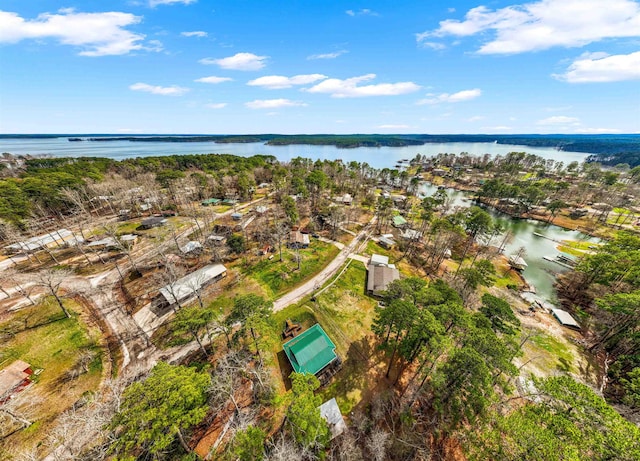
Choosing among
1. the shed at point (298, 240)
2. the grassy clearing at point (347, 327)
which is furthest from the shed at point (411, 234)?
the shed at point (298, 240)

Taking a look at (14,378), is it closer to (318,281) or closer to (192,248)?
(192,248)

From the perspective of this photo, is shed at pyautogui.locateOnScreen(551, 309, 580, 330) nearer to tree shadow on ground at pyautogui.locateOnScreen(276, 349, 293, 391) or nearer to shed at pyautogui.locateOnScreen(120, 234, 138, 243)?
tree shadow on ground at pyautogui.locateOnScreen(276, 349, 293, 391)

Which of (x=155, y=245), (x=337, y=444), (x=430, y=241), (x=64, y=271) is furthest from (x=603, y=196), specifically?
(x=64, y=271)

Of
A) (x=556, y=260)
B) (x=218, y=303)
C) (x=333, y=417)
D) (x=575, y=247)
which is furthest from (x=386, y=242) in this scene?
(x=575, y=247)

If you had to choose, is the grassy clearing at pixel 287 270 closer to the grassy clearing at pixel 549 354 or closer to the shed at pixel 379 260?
the shed at pixel 379 260

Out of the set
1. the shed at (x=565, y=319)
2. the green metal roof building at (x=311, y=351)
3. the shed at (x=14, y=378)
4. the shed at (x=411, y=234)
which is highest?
the shed at (x=411, y=234)

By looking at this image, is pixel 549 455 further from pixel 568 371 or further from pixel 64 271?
pixel 64 271
